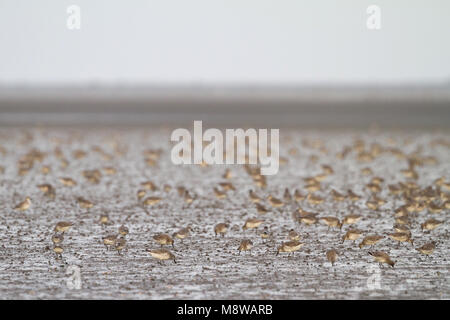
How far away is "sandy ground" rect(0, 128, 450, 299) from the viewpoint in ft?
23.2

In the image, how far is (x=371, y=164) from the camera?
15539mm

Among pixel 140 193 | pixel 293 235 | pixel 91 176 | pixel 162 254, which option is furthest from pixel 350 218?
pixel 91 176

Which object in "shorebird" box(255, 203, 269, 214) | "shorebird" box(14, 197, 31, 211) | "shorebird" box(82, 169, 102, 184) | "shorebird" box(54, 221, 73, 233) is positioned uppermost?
"shorebird" box(82, 169, 102, 184)

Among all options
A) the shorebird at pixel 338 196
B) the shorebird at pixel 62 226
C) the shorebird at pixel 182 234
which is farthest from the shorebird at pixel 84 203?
the shorebird at pixel 338 196

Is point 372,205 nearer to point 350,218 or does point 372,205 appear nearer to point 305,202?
point 305,202

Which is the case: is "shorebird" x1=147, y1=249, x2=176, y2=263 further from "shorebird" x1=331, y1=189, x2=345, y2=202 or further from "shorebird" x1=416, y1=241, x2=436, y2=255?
"shorebird" x1=331, y1=189, x2=345, y2=202

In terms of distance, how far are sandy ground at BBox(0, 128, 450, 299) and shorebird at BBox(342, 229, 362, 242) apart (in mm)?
137

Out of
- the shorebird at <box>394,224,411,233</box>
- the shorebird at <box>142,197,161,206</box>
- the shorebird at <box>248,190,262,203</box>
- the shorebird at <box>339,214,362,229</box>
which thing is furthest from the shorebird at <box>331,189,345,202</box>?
the shorebird at <box>142,197,161,206</box>

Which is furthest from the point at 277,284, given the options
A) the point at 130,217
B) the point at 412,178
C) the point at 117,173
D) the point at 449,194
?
the point at 117,173

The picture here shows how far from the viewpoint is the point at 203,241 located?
353 inches

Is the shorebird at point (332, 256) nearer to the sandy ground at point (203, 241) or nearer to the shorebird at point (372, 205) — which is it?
the sandy ground at point (203, 241)

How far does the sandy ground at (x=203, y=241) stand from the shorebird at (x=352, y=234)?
137 millimetres

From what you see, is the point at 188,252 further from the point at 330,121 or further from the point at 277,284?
the point at 330,121

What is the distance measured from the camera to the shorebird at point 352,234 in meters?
8.76
